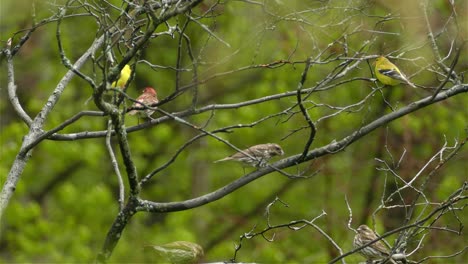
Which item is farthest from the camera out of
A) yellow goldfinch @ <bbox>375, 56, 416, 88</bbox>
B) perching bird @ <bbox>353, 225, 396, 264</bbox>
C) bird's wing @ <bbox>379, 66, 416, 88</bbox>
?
yellow goldfinch @ <bbox>375, 56, 416, 88</bbox>

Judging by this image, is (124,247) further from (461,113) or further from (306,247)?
(461,113)

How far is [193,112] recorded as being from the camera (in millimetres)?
6449

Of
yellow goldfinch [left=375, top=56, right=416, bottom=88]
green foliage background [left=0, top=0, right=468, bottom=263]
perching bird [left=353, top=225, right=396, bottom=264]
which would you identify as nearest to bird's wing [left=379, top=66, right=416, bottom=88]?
yellow goldfinch [left=375, top=56, right=416, bottom=88]

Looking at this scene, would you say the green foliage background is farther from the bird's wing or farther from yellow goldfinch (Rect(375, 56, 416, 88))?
the bird's wing

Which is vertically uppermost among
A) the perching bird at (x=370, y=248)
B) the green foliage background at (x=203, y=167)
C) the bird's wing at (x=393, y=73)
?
the green foliage background at (x=203, y=167)

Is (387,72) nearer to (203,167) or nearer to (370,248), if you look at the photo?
(370,248)

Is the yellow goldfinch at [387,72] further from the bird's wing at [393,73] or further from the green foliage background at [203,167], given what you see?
the green foliage background at [203,167]

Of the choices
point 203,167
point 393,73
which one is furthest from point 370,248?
point 203,167

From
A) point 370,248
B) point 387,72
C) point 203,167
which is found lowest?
point 370,248

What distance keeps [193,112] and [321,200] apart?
14398 millimetres

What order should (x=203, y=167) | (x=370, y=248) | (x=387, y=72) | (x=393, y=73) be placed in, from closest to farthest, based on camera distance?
(x=370, y=248) < (x=393, y=73) < (x=387, y=72) < (x=203, y=167)

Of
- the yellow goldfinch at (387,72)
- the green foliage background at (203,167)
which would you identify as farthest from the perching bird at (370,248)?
the green foliage background at (203,167)

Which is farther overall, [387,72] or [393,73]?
[387,72]

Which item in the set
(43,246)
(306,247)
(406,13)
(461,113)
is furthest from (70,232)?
(406,13)
